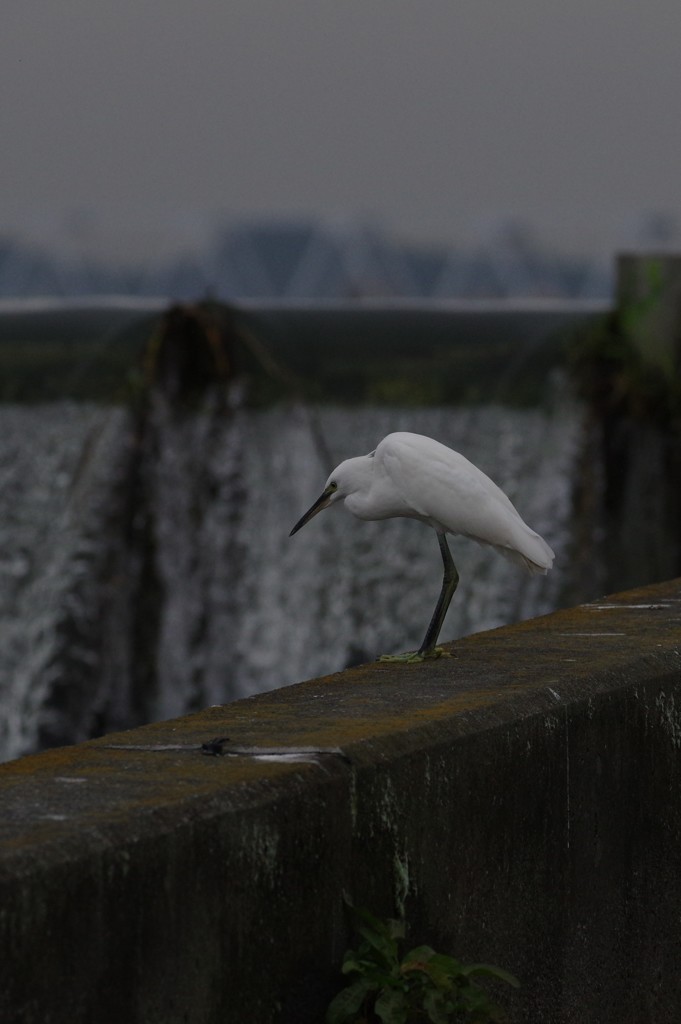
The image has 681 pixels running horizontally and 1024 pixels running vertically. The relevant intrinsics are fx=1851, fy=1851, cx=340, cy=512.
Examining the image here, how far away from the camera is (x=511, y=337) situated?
1113cm

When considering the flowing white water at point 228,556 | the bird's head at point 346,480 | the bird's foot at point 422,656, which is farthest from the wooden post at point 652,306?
the bird's foot at point 422,656

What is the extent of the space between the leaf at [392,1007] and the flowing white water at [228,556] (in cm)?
749

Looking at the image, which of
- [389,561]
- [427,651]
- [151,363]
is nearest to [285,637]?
[389,561]

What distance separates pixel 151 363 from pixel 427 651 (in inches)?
272

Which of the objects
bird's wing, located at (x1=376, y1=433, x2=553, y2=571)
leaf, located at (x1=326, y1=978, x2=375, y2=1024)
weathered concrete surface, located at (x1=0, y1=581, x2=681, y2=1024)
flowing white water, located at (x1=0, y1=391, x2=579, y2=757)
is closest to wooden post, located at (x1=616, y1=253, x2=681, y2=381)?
flowing white water, located at (x1=0, y1=391, x2=579, y2=757)

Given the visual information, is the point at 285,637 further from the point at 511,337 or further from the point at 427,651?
the point at 427,651

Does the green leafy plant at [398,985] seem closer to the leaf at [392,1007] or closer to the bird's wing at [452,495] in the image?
the leaf at [392,1007]

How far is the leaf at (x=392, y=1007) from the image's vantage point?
2707 millimetres

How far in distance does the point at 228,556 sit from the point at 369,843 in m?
7.95

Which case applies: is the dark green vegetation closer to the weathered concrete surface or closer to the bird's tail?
the bird's tail

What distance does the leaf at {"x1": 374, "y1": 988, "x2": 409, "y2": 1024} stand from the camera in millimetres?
2707

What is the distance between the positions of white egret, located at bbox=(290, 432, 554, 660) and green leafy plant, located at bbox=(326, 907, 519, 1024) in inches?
59.8

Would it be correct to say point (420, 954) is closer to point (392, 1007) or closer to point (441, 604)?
point (392, 1007)

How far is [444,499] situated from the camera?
4426 millimetres
